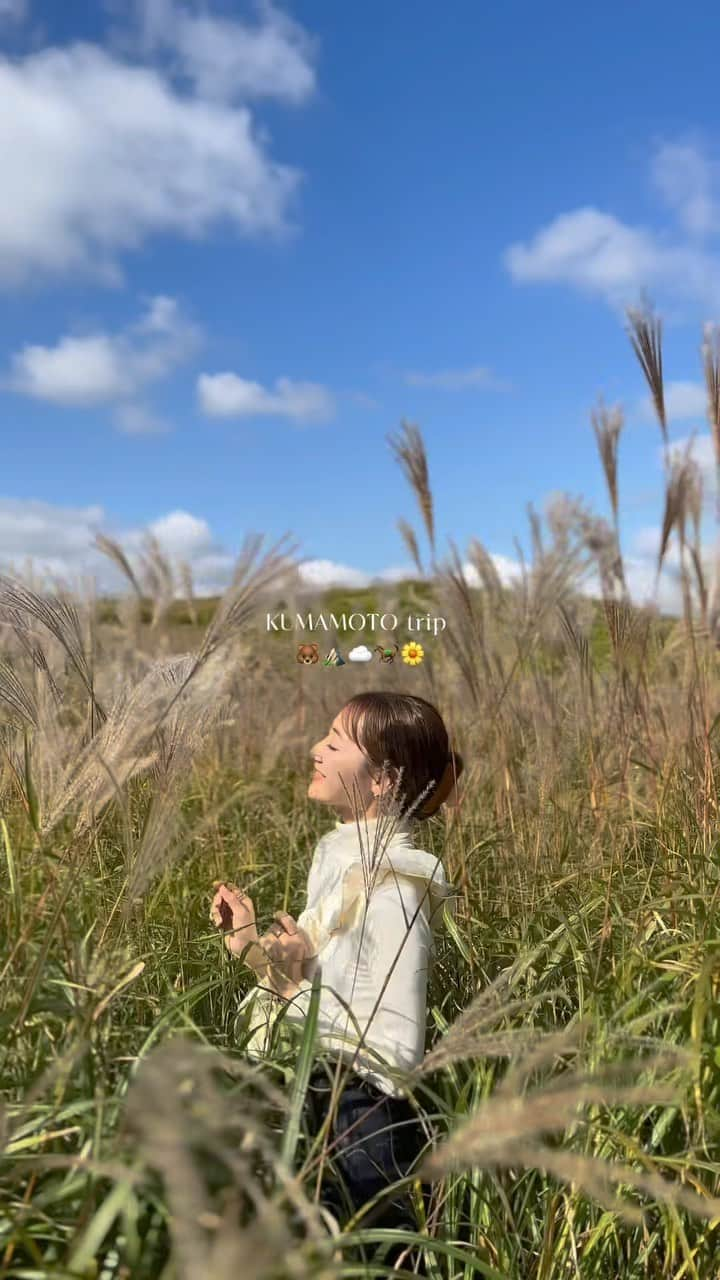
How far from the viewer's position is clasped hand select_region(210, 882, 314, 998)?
6.34ft

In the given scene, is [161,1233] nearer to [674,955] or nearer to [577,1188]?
[577,1188]

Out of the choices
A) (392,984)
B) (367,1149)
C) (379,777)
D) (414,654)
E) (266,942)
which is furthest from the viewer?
(414,654)

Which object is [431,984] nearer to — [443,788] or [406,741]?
[443,788]

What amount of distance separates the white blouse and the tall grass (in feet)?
0.29

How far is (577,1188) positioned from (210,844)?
5.70ft

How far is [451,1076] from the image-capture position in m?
1.76

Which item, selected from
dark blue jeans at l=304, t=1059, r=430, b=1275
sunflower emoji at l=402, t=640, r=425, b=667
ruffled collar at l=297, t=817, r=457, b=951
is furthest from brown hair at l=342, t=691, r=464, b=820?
sunflower emoji at l=402, t=640, r=425, b=667

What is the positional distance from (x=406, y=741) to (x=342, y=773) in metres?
0.16

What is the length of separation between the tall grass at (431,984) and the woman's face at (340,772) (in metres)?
0.27

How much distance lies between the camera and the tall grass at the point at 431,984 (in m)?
0.90

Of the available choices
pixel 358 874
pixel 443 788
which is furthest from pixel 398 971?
pixel 443 788

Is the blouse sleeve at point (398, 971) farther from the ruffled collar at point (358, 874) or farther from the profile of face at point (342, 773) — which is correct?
the profile of face at point (342, 773)

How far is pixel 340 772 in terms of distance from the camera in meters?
2.14

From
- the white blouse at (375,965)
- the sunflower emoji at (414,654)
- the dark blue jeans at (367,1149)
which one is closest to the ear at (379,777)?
the white blouse at (375,965)
